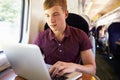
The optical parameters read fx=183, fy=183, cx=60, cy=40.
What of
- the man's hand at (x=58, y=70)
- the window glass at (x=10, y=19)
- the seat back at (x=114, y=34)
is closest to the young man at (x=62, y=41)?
the man's hand at (x=58, y=70)

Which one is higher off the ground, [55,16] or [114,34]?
[55,16]

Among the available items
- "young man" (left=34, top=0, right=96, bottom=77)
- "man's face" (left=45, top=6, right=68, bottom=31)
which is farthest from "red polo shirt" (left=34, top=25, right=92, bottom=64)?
"man's face" (left=45, top=6, right=68, bottom=31)

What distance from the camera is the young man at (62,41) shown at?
111 cm

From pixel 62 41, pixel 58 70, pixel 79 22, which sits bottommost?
pixel 58 70

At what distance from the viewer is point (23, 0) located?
1815 mm

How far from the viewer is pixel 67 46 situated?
1210mm

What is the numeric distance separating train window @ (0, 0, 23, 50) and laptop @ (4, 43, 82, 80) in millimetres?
609

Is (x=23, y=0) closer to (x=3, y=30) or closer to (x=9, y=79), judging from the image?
(x=3, y=30)

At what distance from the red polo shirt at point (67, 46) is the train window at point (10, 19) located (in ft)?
1.27

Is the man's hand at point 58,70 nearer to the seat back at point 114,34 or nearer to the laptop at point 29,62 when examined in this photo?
the laptop at point 29,62

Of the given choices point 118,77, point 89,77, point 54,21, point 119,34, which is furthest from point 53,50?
point 119,34

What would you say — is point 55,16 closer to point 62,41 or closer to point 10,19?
point 62,41

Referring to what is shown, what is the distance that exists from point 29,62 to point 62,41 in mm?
475

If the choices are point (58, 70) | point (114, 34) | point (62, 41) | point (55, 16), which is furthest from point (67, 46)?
point (114, 34)
